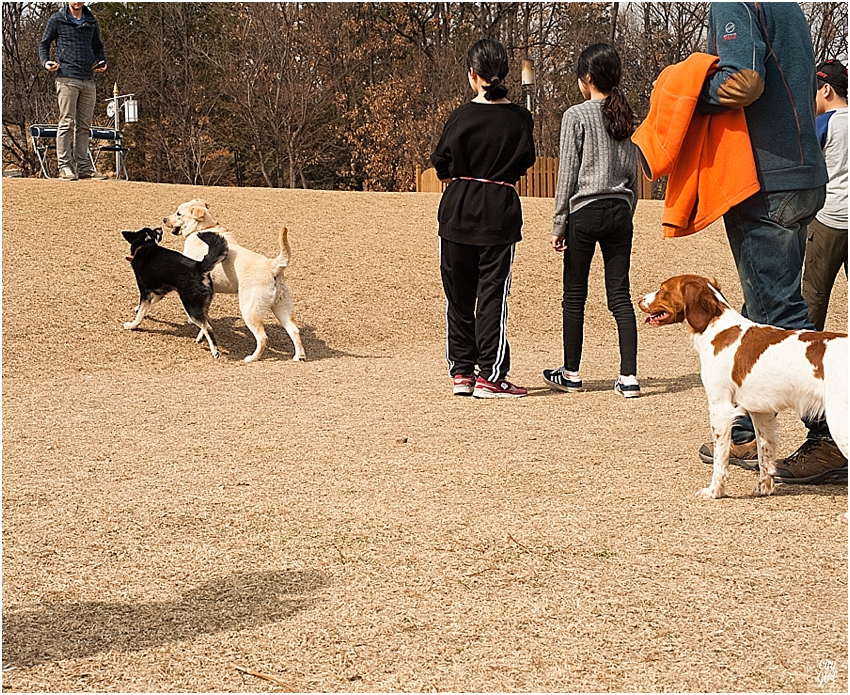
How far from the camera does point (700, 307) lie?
4203 mm

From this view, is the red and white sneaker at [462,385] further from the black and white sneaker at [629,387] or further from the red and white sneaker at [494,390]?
the black and white sneaker at [629,387]

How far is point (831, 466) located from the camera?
4.27 metres

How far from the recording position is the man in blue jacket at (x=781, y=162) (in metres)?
4.20

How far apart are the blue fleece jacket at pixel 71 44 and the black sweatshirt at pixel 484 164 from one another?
289 inches

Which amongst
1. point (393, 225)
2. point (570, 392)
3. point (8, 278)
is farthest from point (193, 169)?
point (570, 392)

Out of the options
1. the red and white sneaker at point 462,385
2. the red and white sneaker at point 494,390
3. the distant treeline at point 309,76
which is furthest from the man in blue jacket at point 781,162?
the distant treeline at point 309,76

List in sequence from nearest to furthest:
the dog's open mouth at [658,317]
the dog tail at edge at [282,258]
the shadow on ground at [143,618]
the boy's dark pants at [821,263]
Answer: the shadow on ground at [143,618] < the dog's open mouth at [658,317] < the boy's dark pants at [821,263] < the dog tail at edge at [282,258]

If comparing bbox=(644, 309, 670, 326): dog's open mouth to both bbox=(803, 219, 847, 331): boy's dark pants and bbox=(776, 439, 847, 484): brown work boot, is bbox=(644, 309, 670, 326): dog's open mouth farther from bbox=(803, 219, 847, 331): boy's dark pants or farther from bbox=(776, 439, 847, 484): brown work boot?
bbox=(803, 219, 847, 331): boy's dark pants

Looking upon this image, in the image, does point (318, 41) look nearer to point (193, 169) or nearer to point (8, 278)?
point (193, 169)

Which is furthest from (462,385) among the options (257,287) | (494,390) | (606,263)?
(257,287)

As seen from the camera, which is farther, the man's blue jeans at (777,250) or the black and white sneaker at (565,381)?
the black and white sneaker at (565,381)

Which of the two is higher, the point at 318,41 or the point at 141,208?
the point at 318,41

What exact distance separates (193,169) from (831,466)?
25.2 m

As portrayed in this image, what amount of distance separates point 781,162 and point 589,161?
2.16 metres
